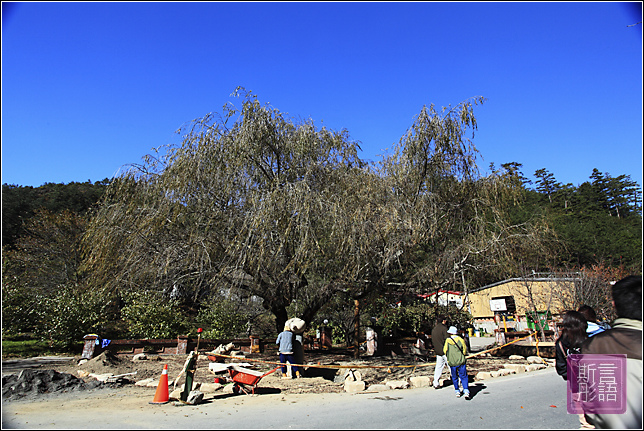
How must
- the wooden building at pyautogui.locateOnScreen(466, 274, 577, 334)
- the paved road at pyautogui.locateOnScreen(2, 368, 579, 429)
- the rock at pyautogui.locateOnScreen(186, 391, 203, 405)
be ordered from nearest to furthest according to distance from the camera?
the paved road at pyautogui.locateOnScreen(2, 368, 579, 429) → the rock at pyautogui.locateOnScreen(186, 391, 203, 405) → the wooden building at pyautogui.locateOnScreen(466, 274, 577, 334)

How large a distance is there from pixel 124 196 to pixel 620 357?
10424mm

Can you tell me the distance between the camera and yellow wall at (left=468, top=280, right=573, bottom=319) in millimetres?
17969

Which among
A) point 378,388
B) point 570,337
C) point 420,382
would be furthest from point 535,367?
point 570,337

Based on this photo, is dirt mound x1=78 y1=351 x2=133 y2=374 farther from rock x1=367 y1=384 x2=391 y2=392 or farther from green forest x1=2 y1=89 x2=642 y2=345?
rock x1=367 y1=384 x2=391 y2=392

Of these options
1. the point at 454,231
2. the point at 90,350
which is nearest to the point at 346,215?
the point at 454,231

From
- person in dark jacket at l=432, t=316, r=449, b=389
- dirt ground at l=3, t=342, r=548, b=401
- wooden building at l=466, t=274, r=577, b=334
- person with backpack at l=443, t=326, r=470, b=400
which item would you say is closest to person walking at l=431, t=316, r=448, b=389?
person in dark jacket at l=432, t=316, r=449, b=389

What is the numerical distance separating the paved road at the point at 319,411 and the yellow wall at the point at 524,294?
39.0 feet

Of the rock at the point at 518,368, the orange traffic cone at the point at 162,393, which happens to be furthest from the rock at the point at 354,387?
the rock at the point at 518,368

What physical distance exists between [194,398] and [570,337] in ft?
18.6

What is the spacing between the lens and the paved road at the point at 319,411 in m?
4.99

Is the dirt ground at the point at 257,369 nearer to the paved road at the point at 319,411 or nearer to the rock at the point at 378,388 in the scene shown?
the rock at the point at 378,388

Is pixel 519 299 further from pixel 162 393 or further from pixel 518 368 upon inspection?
pixel 162 393

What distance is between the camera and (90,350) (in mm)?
11094

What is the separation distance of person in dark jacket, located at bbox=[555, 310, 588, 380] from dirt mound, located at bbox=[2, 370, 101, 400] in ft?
27.8
